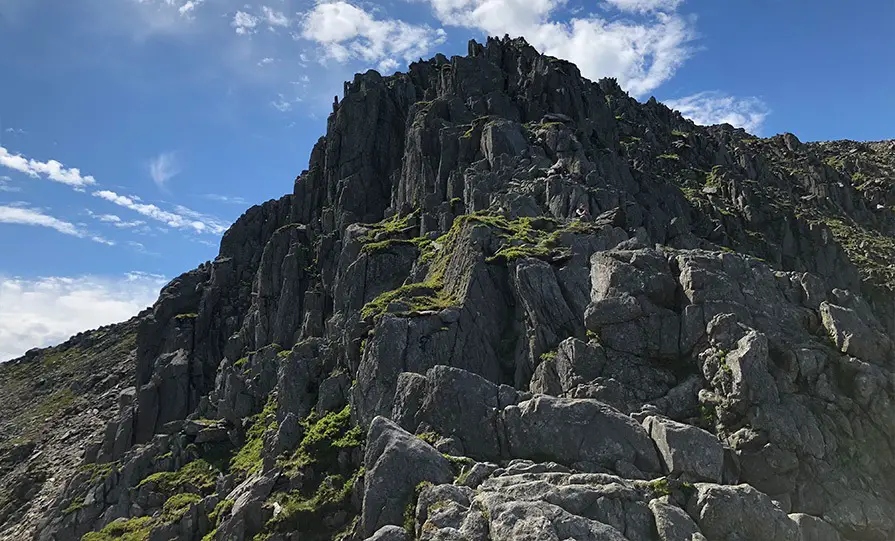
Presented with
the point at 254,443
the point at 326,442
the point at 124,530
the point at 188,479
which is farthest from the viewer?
the point at 188,479

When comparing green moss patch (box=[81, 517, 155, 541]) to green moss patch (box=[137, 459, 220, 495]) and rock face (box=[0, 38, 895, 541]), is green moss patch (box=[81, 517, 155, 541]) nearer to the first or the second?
rock face (box=[0, 38, 895, 541])

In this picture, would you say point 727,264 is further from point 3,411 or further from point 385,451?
point 3,411

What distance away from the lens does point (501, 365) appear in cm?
4281

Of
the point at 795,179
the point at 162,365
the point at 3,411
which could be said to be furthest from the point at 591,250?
the point at 3,411

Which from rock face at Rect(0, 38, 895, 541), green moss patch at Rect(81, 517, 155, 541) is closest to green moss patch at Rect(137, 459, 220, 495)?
rock face at Rect(0, 38, 895, 541)

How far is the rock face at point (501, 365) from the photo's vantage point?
25.4 metres

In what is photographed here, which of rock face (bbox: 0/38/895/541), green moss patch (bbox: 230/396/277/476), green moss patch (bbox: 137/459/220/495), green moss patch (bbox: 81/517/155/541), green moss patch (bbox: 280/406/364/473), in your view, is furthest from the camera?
green moss patch (bbox: 137/459/220/495)

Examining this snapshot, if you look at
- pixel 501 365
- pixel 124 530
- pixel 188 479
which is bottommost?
pixel 124 530

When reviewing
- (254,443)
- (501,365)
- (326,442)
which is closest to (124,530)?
(254,443)

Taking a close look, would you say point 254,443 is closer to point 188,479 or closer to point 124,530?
point 188,479

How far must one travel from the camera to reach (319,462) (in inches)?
1554

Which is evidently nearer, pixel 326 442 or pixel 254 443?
pixel 326 442

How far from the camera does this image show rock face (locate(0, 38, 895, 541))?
25438 millimetres

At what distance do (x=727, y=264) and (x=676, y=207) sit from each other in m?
58.6
